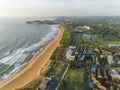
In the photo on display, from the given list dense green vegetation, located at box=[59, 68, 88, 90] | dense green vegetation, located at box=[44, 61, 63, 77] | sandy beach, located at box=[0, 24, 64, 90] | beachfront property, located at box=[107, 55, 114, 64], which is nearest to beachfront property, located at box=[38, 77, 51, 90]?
dense green vegetation, located at box=[44, 61, 63, 77]

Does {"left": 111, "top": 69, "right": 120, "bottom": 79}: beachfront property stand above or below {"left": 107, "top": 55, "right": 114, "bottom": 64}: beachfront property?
below

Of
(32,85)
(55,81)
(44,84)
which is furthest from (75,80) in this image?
(32,85)

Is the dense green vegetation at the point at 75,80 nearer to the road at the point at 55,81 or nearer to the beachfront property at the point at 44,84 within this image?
the road at the point at 55,81

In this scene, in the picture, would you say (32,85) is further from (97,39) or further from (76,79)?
(97,39)

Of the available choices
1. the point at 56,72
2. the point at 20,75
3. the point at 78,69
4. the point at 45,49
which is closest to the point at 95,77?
the point at 78,69

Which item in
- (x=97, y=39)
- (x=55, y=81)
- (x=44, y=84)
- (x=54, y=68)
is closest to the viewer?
(x=44, y=84)

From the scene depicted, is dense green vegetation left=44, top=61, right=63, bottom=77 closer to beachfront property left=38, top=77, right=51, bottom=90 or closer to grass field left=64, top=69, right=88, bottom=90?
beachfront property left=38, top=77, right=51, bottom=90

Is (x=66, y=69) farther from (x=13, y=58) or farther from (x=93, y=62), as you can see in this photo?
(x=13, y=58)

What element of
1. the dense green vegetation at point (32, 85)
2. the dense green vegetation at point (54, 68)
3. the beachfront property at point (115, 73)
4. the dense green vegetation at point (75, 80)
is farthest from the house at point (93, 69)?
the dense green vegetation at point (32, 85)

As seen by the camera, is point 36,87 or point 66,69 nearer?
point 36,87
